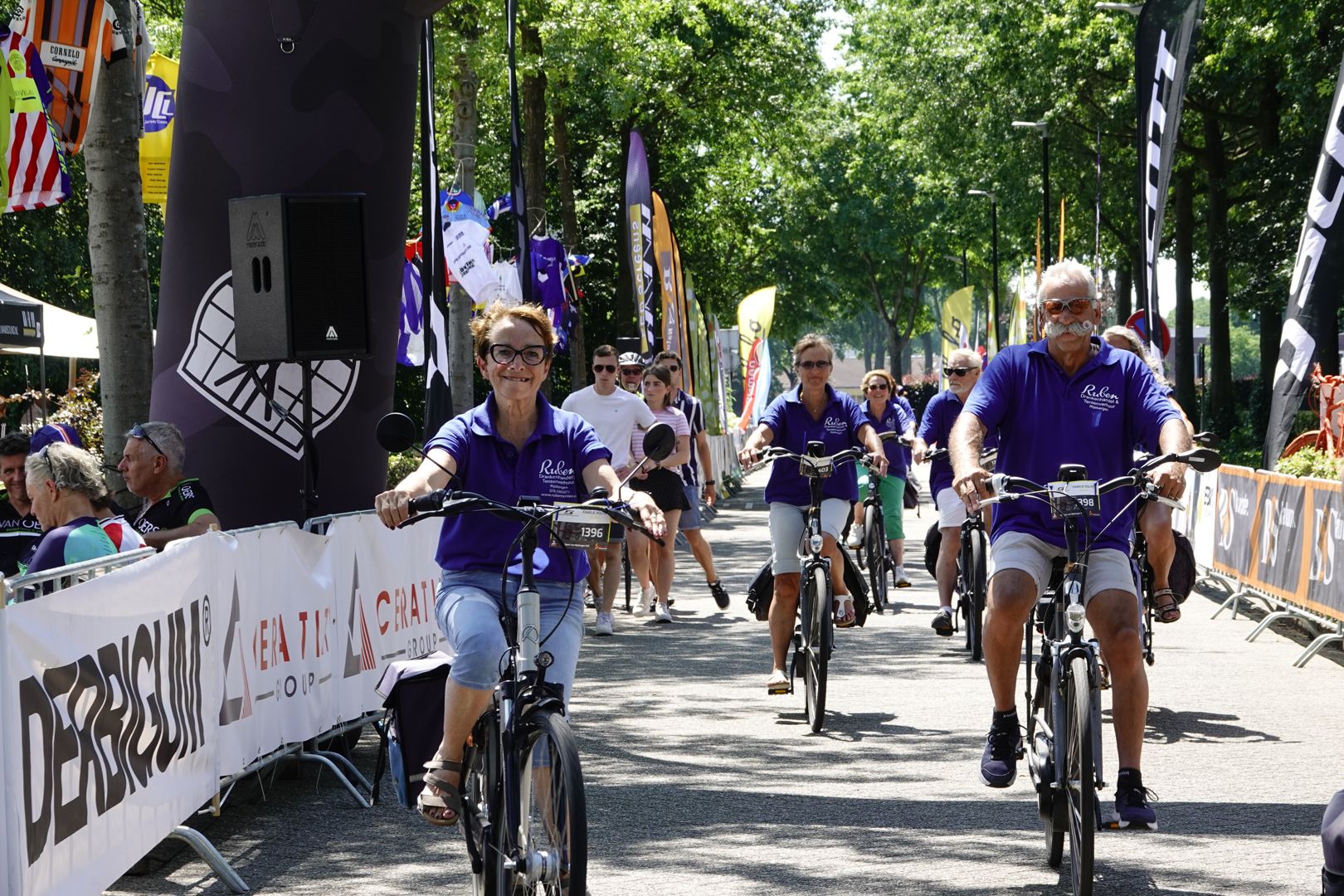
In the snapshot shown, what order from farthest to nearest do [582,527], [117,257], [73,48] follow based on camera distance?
[117,257] < [73,48] < [582,527]

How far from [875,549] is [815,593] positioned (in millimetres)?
5811

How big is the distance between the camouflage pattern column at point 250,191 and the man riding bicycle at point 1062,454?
456 centimetres

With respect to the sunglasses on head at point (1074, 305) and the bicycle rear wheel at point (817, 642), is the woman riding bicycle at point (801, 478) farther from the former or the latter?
the sunglasses on head at point (1074, 305)

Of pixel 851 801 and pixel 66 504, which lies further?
pixel 851 801

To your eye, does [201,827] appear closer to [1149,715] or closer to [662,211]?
[1149,715]

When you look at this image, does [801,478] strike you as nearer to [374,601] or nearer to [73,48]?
[374,601]

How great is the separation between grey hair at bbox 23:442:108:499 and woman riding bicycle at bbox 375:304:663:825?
7.35 ft

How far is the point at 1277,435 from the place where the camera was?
15.7 m

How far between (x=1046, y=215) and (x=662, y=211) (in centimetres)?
1396

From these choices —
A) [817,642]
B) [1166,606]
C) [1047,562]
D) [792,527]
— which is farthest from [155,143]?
[1047,562]

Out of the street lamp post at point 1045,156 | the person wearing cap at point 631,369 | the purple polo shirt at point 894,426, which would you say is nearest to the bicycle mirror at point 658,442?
the person wearing cap at point 631,369

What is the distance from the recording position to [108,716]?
5730mm

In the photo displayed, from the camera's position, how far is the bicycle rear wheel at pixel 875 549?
15414 millimetres

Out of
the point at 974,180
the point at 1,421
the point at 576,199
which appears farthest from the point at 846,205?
the point at 1,421
